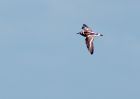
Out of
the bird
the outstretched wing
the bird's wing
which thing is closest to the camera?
the bird's wing

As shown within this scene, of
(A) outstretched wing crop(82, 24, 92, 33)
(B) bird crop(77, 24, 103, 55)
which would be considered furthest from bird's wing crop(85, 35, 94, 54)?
(A) outstretched wing crop(82, 24, 92, 33)

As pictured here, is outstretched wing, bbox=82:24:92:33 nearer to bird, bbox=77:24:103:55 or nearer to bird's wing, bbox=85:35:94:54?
bird, bbox=77:24:103:55

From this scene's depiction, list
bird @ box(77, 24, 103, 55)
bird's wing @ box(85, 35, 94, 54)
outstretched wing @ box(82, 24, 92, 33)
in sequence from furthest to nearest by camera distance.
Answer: outstretched wing @ box(82, 24, 92, 33) → bird @ box(77, 24, 103, 55) → bird's wing @ box(85, 35, 94, 54)

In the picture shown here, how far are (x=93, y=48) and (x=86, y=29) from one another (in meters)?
5.02

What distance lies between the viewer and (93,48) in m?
65.4

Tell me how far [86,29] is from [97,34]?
3256 mm

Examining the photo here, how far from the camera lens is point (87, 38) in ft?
224

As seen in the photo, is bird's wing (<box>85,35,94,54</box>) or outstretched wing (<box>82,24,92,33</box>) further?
outstretched wing (<box>82,24,92,33</box>)

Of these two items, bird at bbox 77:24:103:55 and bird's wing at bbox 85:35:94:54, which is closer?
bird's wing at bbox 85:35:94:54

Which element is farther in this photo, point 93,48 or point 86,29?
point 86,29

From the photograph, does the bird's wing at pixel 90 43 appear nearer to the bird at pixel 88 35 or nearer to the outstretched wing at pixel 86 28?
the bird at pixel 88 35

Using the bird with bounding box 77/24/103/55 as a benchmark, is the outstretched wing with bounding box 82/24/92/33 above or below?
above

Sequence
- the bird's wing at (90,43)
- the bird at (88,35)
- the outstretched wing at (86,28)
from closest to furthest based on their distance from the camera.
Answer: the bird's wing at (90,43)
the bird at (88,35)
the outstretched wing at (86,28)

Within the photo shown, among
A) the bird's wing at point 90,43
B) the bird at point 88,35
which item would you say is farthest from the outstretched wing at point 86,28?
the bird's wing at point 90,43
